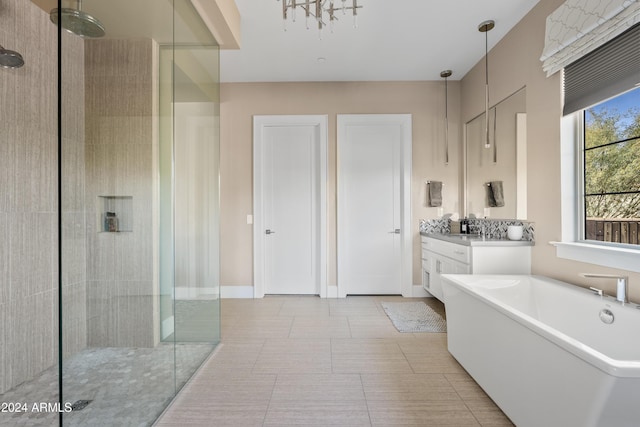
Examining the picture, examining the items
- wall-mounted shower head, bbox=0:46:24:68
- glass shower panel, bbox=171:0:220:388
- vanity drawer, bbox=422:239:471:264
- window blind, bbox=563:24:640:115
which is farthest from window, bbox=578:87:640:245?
wall-mounted shower head, bbox=0:46:24:68

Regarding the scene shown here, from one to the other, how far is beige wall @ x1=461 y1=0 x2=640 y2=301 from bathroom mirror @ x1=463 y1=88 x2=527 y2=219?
0.32ft

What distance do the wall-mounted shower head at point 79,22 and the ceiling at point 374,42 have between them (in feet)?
5.02

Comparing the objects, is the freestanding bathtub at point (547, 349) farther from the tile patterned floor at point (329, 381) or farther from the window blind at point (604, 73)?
the window blind at point (604, 73)

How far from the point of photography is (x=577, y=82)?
2.08m

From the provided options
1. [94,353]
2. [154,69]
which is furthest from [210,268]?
[154,69]

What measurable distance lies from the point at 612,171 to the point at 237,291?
378 cm

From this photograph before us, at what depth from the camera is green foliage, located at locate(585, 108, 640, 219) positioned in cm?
181

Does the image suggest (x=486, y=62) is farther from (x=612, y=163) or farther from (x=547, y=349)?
(x=547, y=349)

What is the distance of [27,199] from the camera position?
70.7 inches

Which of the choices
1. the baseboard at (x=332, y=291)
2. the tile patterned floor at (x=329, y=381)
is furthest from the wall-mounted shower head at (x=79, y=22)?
the baseboard at (x=332, y=291)

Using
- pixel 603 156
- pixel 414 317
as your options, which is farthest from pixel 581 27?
A: pixel 414 317

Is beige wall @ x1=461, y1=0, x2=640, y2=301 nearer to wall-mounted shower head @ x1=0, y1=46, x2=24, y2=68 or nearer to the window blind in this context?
the window blind

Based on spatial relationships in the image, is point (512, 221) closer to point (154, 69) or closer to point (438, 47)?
point (438, 47)

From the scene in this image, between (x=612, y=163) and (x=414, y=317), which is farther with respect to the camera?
(x=414, y=317)
